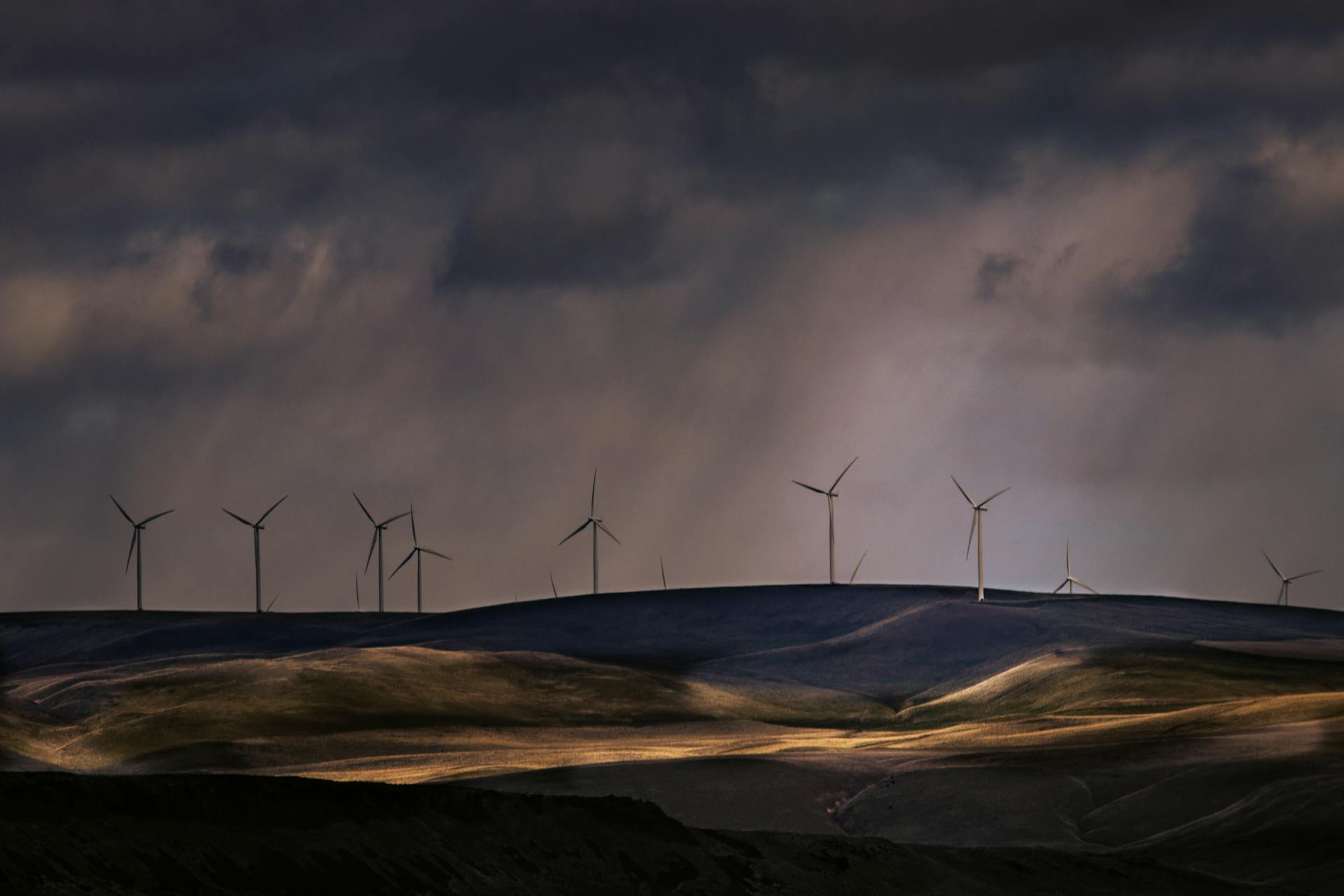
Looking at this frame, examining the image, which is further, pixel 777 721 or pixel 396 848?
pixel 777 721

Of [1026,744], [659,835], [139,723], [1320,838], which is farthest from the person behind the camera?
[139,723]

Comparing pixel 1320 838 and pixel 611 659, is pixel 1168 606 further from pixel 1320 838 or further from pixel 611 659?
pixel 1320 838

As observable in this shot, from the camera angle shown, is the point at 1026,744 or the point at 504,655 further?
the point at 504,655

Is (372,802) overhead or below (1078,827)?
overhead

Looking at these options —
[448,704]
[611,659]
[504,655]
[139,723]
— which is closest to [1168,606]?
[611,659]

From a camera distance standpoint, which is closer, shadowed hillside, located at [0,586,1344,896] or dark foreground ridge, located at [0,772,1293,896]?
dark foreground ridge, located at [0,772,1293,896]

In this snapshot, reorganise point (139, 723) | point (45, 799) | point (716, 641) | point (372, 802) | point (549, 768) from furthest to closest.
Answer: point (716, 641)
point (139, 723)
point (549, 768)
point (372, 802)
point (45, 799)

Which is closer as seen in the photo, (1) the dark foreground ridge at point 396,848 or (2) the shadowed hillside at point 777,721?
(1) the dark foreground ridge at point 396,848

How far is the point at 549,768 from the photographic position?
5209 centimetres

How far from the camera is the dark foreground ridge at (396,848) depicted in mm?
21125

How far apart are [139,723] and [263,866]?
70.6 m

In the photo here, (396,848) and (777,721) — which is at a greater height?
(396,848)

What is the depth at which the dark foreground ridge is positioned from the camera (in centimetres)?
2112

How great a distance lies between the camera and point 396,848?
944 inches
